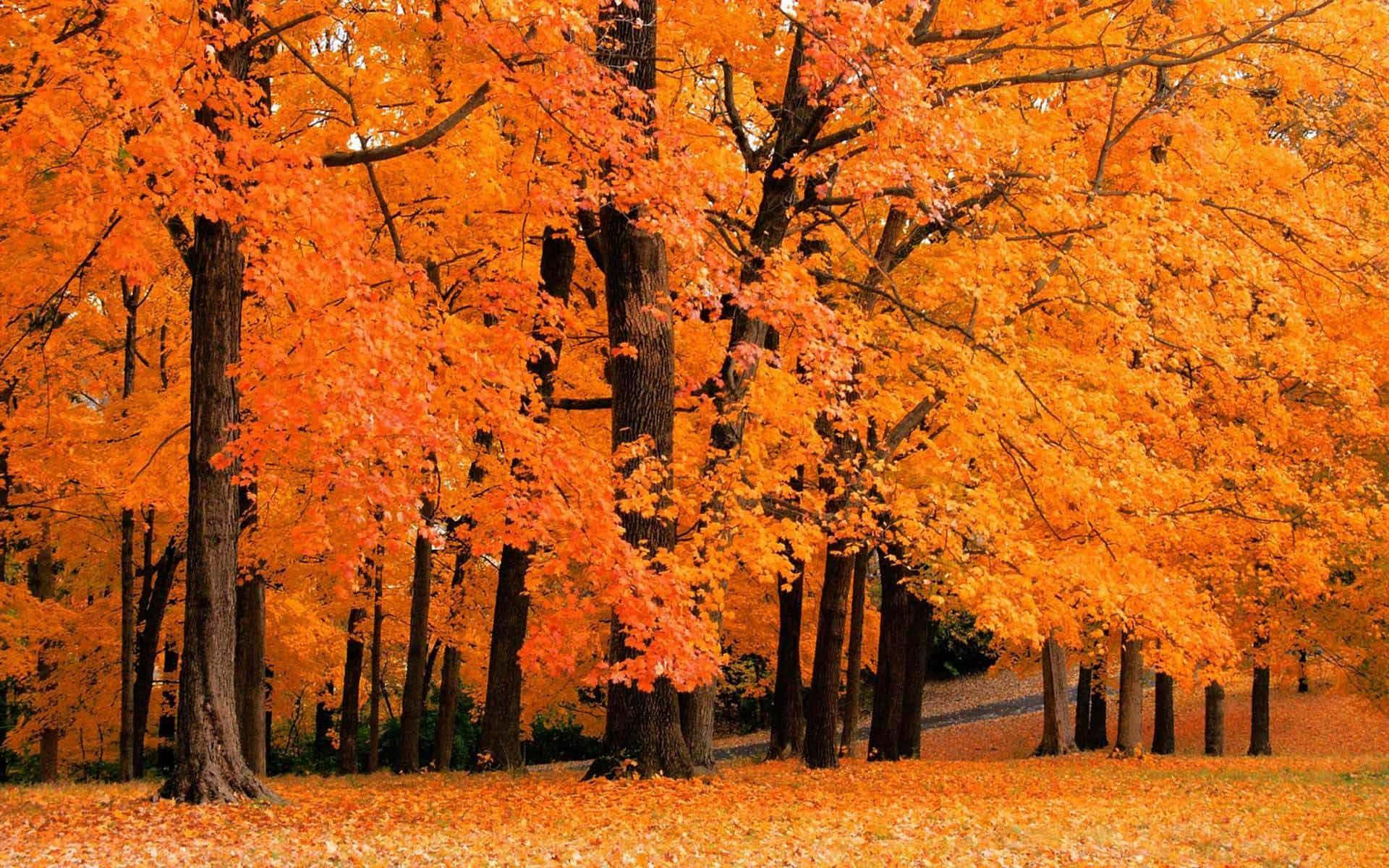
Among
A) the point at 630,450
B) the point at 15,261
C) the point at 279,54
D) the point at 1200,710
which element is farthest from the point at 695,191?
the point at 1200,710

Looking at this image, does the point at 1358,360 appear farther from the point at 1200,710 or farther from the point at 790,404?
the point at 1200,710

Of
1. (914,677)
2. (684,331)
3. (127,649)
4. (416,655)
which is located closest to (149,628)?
(127,649)

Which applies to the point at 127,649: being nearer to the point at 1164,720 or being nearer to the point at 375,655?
the point at 375,655

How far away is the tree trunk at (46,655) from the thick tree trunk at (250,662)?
605cm

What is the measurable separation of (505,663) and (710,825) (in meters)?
7.17

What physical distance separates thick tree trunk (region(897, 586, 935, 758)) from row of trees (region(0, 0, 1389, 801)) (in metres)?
2.47

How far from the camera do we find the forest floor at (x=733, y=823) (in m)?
7.43

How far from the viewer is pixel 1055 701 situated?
71.9ft

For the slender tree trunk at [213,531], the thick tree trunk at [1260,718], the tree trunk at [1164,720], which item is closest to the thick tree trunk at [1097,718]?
the thick tree trunk at [1260,718]

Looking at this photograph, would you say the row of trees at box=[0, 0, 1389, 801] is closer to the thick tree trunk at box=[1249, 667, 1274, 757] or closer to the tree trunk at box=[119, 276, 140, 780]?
the tree trunk at box=[119, 276, 140, 780]

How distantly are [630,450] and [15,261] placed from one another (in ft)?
26.7

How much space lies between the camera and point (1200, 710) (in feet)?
118

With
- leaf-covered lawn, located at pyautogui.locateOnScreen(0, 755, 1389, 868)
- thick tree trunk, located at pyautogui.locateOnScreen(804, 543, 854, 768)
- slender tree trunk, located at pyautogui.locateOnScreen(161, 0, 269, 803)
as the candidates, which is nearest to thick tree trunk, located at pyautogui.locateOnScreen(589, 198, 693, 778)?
leaf-covered lawn, located at pyautogui.locateOnScreen(0, 755, 1389, 868)

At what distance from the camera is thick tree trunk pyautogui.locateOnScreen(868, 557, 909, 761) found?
19.5 meters
